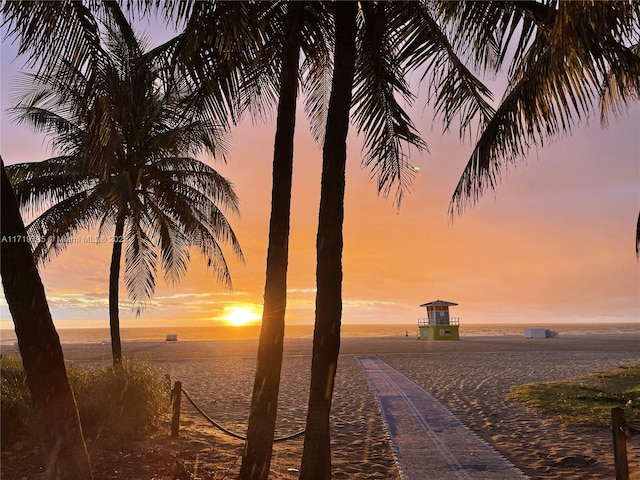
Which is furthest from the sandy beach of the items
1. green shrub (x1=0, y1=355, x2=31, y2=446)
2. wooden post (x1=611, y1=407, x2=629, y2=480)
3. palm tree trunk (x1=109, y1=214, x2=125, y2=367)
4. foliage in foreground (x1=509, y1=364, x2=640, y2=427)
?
palm tree trunk (x1=109, y1=214, x2=125, y2=367)

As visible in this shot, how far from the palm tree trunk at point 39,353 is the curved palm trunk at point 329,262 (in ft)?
7.13

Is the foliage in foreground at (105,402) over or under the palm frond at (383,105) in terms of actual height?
under

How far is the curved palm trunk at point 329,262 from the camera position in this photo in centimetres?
523

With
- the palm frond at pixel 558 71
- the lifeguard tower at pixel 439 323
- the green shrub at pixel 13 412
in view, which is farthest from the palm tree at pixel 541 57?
the lifeguard tower at pixel 439 323

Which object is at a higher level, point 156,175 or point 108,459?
point 156,175

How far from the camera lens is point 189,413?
11.4 m

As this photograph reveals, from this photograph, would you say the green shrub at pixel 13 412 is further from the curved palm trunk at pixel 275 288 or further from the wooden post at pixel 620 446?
the wooden post at pixel 620 446

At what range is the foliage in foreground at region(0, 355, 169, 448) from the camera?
809 centimetres

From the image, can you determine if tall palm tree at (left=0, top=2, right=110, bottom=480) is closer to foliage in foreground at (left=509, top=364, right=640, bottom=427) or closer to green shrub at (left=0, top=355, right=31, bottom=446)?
green shrub at (left=0, top=355, right=31, bottom=446)

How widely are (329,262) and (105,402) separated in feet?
18.8

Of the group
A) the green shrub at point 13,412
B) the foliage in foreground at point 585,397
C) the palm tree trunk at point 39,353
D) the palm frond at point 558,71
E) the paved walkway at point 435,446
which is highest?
the palm frond at point 558,71

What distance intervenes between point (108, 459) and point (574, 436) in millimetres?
7754

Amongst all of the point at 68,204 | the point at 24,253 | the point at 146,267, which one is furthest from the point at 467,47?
the point at 146,267

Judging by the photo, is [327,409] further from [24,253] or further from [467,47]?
[467,47]
